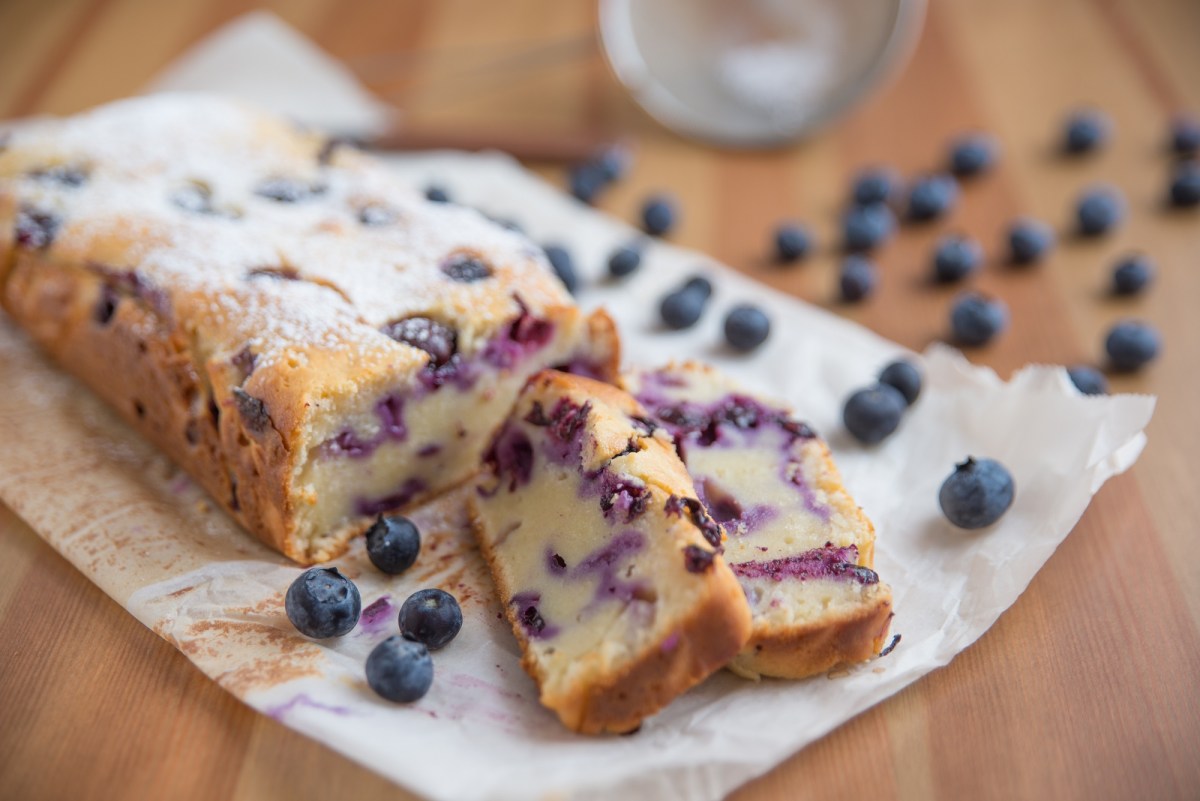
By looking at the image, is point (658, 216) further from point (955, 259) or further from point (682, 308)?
point (955, 259)

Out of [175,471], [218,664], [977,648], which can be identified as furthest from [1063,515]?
[175,471]

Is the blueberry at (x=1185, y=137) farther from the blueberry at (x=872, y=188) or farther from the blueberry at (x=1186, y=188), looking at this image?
the blueberry at (x=872, y=188)

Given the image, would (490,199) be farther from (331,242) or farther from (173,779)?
(173,779)

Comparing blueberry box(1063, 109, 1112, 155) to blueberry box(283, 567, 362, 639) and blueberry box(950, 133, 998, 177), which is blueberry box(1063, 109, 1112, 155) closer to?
blueberry box(950, 133, 998, 177)

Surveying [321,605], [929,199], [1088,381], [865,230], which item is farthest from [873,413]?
[321,605]

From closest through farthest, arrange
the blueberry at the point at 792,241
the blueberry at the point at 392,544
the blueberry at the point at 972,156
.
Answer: the blueberry at the point at 392,544
the blueberry at the point at 792,241
the blueberry at the point at 972,156

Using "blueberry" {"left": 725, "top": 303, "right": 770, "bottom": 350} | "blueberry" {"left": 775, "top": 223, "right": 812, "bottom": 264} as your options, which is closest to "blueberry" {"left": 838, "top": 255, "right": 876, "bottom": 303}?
"blueberry" {"left": 775, "top": 223, "right": 812, "bottom": 264}

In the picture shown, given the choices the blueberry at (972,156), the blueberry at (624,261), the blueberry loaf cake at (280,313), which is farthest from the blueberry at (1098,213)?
the blueberry loaf cake at (280,313)
